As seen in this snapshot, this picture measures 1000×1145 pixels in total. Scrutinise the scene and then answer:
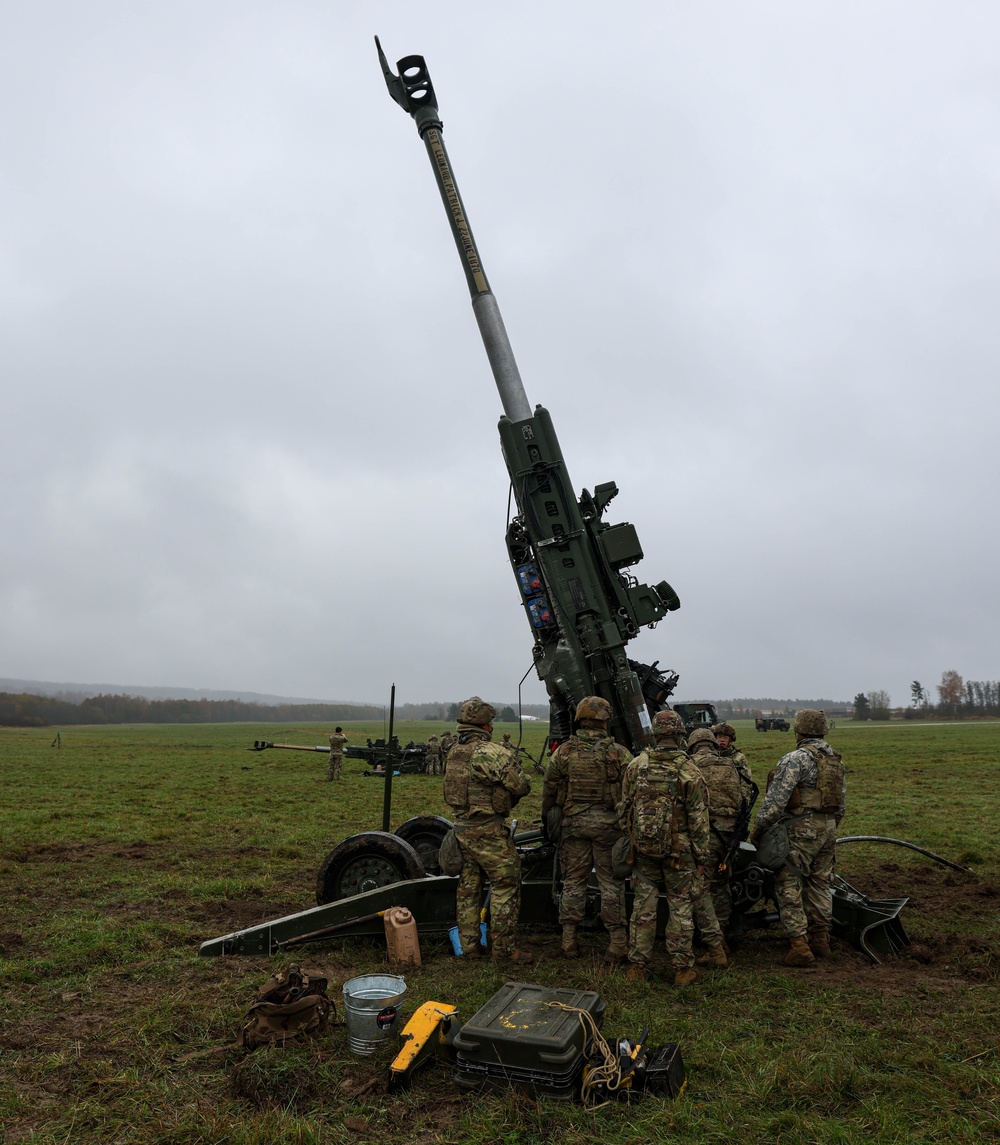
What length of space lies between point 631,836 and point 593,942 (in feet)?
4.23

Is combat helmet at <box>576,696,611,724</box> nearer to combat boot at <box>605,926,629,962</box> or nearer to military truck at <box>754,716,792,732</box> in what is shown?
combat boot at <box>605,926,629,962</box>

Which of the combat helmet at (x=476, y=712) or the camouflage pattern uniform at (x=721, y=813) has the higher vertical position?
the combat helmet at (x=476, y=712)

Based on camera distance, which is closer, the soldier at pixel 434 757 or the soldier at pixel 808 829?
the soldier at pixel 808 829

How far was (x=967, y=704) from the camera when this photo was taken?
98.8 m

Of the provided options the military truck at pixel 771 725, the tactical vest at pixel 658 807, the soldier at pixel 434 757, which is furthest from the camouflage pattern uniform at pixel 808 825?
the military truck at pixel 771 725

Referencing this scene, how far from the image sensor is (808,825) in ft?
20.4

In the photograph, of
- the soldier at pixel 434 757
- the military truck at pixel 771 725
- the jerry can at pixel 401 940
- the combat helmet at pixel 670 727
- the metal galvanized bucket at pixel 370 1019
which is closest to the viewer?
the metal galvanized bucket at pixel 370 1019

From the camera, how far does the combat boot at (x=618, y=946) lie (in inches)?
236

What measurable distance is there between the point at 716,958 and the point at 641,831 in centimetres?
113

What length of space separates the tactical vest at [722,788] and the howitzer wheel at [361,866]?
2401 mm

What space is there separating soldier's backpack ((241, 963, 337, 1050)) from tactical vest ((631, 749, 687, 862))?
2322 millimetres

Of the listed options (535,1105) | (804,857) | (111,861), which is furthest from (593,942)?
(111,861)

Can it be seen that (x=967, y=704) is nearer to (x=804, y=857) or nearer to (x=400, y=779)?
(x=400, y=779)

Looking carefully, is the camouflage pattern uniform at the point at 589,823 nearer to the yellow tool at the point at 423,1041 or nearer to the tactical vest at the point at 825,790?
the tactical vest at the point at 825,790
